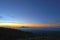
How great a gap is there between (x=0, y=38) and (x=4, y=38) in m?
0.95

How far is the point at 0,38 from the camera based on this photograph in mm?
29453

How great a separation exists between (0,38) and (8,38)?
2049mm

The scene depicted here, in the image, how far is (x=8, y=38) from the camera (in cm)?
3058

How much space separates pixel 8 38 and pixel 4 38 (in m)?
1.13

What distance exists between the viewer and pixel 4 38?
29812mm
